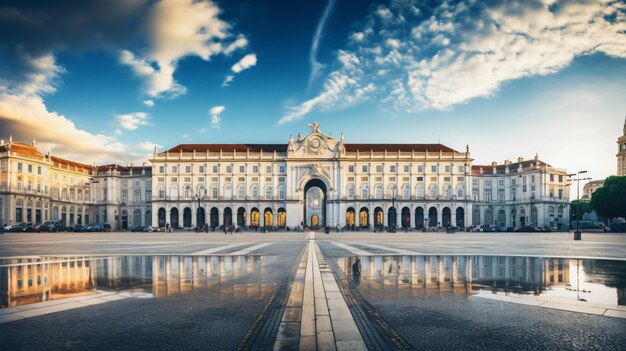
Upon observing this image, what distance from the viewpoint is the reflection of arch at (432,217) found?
81.2 meters

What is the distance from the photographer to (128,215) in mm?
90750

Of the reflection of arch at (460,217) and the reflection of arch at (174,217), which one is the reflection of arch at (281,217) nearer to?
the reflection of arch at (174,217)

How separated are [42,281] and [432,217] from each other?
3098 inches

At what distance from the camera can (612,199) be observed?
70000mm

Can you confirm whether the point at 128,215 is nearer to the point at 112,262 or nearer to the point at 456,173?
the point at 456,173

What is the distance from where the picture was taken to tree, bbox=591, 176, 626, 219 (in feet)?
227

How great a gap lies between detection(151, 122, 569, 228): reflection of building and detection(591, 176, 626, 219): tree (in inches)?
414

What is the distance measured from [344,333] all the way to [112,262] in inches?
467

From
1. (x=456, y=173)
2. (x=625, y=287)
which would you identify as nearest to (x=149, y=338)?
(x=625, y=287)

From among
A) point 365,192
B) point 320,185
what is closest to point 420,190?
point 365,192

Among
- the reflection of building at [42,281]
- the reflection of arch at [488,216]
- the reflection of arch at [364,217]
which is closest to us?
the reflection of building at [42,281]

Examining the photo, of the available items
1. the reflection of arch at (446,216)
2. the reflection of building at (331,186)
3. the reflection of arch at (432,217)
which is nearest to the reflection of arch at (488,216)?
the reflection of building at (331,186)

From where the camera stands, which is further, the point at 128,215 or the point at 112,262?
the point at 128,215

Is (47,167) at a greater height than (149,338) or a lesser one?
greater
